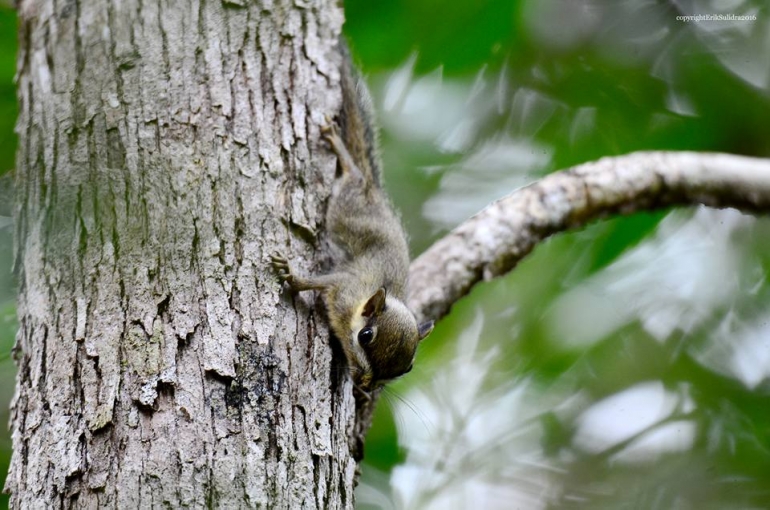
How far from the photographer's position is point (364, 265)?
3.00 m

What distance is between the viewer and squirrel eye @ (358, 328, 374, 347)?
261cm

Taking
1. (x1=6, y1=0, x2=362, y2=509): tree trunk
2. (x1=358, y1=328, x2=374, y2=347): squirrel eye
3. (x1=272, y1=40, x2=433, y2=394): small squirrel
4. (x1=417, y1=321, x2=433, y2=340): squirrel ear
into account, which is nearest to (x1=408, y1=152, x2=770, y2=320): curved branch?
(x1=417, y1=321, x2=433, y2=340): squirrel ear

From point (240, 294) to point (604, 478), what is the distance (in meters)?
2.85

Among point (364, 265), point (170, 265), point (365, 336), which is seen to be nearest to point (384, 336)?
point (365, 336)

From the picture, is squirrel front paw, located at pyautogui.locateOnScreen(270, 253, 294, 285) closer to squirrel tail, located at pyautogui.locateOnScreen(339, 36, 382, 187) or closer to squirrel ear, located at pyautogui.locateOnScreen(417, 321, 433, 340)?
squirrel tail, located at pyautogui.locateOnScreen(339, 36, 382, 187)

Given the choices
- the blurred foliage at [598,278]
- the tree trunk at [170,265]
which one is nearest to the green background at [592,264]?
the blurred foliage at [598,278]

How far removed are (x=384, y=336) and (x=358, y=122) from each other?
34.1 inches

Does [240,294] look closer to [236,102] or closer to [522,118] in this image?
[236,102]

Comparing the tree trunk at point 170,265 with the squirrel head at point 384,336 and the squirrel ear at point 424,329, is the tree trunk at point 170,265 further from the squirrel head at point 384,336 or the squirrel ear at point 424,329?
the squirrel ear at point 424,329

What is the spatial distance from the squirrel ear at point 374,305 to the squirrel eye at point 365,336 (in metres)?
0.10

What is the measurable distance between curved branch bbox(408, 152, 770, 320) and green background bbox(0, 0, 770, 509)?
0.53 metres

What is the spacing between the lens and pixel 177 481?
63.9 inches

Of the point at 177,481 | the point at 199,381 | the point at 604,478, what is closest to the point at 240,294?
the point at 199,381

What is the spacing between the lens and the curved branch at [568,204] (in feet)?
9.15
